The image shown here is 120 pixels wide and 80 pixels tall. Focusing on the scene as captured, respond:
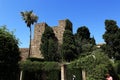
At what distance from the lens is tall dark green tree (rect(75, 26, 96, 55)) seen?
52.2m

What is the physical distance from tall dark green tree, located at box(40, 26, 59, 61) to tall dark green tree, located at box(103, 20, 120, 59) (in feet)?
32.4

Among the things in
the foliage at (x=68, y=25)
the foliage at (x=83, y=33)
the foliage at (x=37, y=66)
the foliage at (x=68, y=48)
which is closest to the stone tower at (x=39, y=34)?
the foliage at (x=68, y=25)

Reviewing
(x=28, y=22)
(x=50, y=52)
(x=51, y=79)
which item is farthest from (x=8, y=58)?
(x=28, y=22)

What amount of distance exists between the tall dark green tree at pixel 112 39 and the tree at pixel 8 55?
78.3 feet

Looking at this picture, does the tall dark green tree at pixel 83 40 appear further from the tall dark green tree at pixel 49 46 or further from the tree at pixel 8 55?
the tree at pixel 8 55

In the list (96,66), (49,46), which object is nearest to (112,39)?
(49,46)

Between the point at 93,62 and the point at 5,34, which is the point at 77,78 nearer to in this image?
the point at 93,62

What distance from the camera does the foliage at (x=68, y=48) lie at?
156 ft

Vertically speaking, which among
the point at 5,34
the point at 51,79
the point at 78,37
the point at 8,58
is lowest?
the point at 51,79

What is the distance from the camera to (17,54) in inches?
947

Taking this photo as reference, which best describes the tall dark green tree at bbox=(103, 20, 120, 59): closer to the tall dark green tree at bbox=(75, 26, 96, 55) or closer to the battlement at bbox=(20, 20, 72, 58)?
the tall dark green tree at bbox=(75, 26, 96, 55)

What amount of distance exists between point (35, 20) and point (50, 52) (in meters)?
9.16

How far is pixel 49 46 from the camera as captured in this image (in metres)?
48.4

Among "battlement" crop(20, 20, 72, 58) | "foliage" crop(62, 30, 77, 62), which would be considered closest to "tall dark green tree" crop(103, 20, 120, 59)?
"foliage" crop(62, 30, 77, 62)
